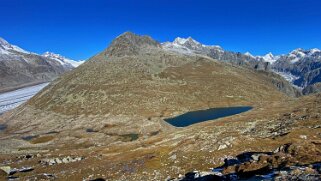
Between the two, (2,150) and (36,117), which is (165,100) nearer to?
(36,117)

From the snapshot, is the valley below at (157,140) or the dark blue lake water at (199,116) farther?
the dark blue lake water at (199,116)

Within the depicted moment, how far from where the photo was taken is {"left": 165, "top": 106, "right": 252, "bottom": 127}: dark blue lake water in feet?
458

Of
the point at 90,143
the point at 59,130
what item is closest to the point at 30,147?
the point at 90,143

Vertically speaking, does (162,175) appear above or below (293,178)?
below

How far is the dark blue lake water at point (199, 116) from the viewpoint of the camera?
139600 mm

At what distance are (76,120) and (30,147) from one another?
5148 centimetres

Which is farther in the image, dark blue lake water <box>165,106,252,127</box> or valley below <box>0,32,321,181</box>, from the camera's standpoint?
dark blue lake water <box>165,106,252,127</box>

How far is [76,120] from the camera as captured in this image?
16062 cm

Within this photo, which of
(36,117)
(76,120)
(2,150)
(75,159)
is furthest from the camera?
(36,117)

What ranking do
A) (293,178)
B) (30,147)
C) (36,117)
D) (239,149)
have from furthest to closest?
1. (36,117)
2. (30,147)
3. (239,149)
4. (293,178)

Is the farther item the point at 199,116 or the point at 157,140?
the point at 199,116

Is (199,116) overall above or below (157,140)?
above

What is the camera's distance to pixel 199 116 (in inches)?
6033

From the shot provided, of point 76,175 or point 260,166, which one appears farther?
point 76,175
